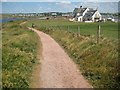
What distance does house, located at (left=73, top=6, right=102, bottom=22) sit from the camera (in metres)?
104

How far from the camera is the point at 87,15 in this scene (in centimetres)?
10912

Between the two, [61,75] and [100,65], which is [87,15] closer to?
[100,65]

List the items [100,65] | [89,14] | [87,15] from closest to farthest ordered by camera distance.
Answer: [100,65], [89,14], [87,15]

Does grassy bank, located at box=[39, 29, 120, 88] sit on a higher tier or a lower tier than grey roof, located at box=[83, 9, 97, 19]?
lower

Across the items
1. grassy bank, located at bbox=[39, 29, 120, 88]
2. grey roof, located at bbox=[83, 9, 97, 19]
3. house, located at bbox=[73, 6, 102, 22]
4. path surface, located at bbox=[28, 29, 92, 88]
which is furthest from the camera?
grey roof, located at bbox=[83, 9, 97, 19]

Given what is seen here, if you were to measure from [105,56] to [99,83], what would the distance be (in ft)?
13.0

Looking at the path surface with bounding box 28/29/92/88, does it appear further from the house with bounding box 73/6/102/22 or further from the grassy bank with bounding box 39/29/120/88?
the house with bounding box 73/6/102/22

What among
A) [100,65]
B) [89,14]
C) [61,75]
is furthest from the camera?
[89,14]

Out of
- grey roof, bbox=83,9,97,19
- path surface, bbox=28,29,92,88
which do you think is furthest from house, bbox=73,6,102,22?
path surface, bbox=28,29,92,88

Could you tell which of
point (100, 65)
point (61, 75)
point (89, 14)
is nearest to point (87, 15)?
point (89, 14)

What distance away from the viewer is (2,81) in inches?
455

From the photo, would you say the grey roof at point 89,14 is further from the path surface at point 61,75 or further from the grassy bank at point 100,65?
the path surface at point 61,75

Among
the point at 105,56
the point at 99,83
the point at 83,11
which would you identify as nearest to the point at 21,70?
the point at 99,83

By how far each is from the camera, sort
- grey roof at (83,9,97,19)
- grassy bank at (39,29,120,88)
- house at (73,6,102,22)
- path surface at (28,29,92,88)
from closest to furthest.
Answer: grassy bank at (39,29,120,88) < path surface at (28,29,92,88) < house at (73,6,102,22) < grey roof at (83,9,97,19)
